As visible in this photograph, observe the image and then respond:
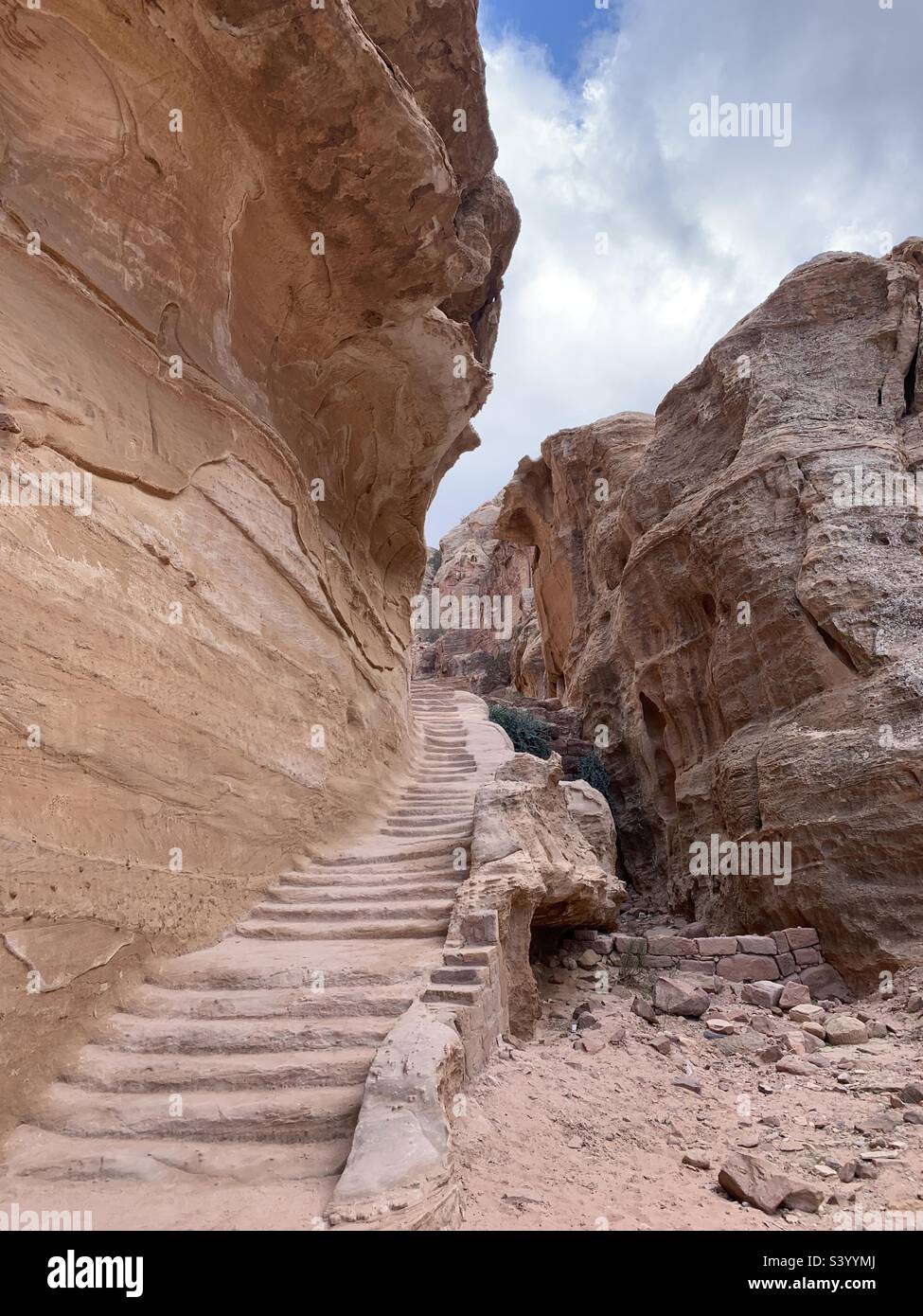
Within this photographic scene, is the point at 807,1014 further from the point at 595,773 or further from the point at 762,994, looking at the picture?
the point at 595,773

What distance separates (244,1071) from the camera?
3.55 metres

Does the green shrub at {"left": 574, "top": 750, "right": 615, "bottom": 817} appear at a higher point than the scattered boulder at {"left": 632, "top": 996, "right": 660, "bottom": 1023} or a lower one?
higher

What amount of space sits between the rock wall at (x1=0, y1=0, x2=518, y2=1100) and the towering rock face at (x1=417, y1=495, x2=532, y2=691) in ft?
71.0

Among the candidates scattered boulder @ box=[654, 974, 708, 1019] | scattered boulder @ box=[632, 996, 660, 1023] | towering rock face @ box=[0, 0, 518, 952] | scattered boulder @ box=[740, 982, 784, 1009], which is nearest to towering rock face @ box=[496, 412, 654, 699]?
towering rock face @ box=[0, 0, 518, 952]

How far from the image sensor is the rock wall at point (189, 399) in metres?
4.12

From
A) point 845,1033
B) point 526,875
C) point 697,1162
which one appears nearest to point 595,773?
point 845,1033

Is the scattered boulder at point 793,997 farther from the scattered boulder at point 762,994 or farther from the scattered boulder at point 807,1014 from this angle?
the scattered boulder at point 807,1014

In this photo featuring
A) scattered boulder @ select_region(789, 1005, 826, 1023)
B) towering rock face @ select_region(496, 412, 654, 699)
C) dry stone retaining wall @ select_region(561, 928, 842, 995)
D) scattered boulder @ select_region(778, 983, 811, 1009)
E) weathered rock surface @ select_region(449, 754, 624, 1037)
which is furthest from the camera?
towering rock face @ select_region(496, 412, 654, 699)

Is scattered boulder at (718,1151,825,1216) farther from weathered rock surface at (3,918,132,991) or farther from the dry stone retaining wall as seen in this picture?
the dry stone retaining wall

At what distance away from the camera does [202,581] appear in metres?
5.49

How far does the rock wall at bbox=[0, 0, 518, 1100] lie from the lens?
4.12 meters

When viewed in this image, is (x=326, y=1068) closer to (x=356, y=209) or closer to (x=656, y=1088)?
(x=656, y=1088)

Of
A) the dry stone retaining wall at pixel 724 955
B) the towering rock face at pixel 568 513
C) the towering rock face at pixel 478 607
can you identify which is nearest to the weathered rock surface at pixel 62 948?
the dry stone retaining wall at pixel 724 955
